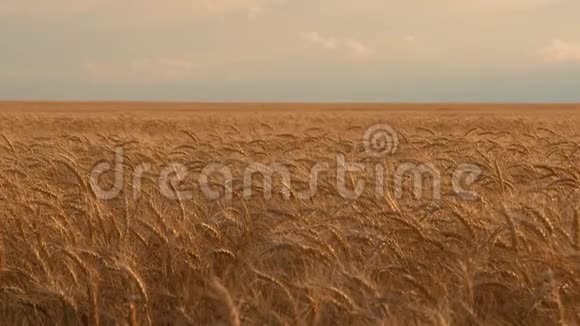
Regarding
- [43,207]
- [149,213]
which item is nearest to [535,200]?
[149,213]

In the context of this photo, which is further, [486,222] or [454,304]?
[486,222]

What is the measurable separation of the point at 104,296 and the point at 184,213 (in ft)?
2.60

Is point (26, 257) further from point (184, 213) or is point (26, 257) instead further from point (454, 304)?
point (454, 304)

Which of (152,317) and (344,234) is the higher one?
(344,234)

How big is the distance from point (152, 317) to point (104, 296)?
0.67 ft

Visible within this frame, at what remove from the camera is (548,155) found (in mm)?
5500

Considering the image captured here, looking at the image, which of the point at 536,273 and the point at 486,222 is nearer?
the point at 536,273

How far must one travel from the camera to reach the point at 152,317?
211cm

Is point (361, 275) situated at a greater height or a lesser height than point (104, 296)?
greater

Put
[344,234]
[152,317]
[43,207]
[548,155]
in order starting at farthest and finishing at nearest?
[548,155], [43,207], [344,234], [152,317]

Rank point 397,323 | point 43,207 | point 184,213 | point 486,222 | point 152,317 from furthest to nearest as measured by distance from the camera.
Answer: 1. point 43,207
2. point 184,213
3. point 486,222
4. point 152,317
5. point 397,323

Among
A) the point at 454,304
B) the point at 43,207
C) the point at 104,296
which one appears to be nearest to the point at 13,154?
the point at 43,207

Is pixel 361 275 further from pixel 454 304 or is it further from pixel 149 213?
pixel 149 213

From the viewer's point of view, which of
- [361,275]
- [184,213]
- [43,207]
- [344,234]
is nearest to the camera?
[361,275]
